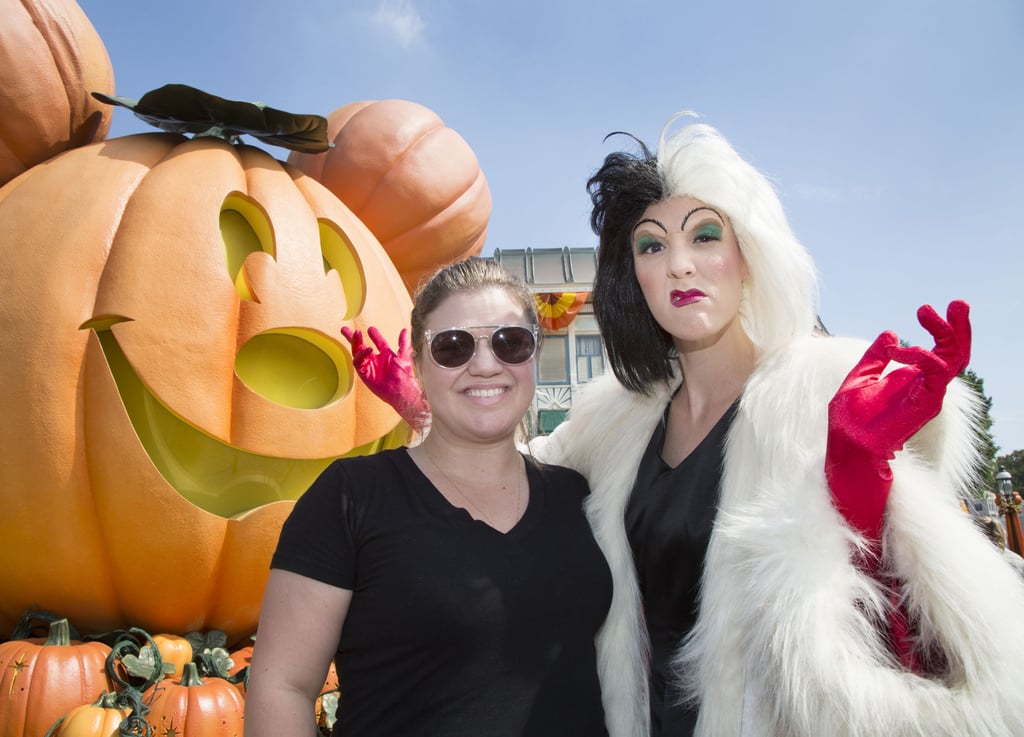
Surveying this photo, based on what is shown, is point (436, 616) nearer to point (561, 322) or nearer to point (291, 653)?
point (291, 653)

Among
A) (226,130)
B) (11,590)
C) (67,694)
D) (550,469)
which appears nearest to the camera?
(550,469)

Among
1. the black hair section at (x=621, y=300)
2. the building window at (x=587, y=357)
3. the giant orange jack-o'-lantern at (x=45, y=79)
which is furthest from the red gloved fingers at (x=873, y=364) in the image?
the building window at (x=587, y=357)

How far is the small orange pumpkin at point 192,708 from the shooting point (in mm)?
2209

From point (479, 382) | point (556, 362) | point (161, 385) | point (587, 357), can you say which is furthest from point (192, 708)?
point (587, 357)

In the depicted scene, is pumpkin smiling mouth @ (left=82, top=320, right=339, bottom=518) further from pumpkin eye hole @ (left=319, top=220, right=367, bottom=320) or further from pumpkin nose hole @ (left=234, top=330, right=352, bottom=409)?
pumpkin eye hole @ (left=319, top=220, right=367, bottom=320)

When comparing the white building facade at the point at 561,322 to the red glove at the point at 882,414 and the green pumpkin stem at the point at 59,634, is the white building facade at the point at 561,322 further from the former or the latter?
the red glove at the point at 882,414

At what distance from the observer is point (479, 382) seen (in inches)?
57.8

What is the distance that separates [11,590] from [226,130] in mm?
1829

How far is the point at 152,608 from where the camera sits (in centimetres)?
254

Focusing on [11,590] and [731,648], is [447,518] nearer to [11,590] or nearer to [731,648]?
[731,648]

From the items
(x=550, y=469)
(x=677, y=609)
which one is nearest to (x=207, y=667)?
(x=550, y=469)

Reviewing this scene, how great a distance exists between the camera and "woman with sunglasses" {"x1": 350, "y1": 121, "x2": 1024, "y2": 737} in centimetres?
108

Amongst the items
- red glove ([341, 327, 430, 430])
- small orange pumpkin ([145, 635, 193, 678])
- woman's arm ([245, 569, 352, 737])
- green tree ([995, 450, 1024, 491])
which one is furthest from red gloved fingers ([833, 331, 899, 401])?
green tree ([995, 450, 1024, 491])

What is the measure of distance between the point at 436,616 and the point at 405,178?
8.11 ft
